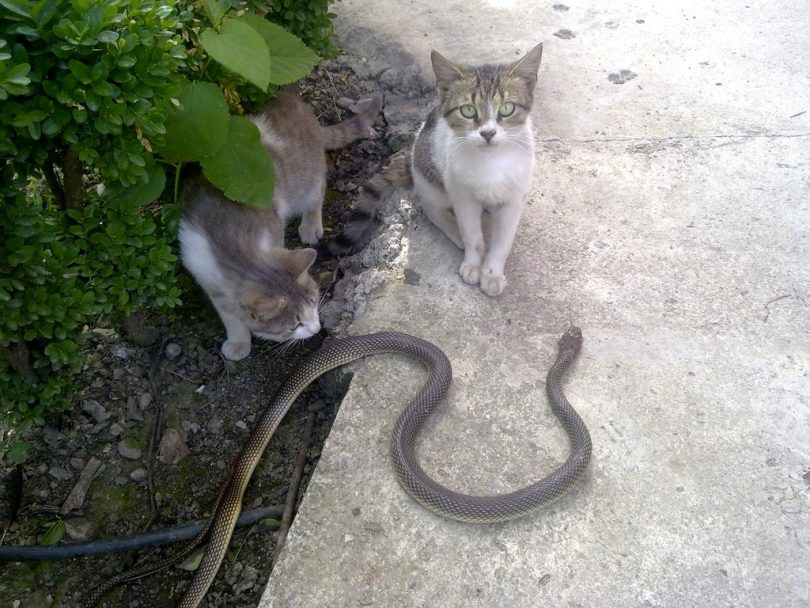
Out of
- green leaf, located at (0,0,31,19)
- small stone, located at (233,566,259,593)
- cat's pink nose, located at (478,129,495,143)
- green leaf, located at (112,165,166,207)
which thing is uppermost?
green leaf, located at (0,0,31,19)

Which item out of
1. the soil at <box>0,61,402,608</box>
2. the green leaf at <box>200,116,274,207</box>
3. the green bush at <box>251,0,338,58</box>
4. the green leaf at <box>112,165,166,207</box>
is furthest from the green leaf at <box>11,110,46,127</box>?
the green bush at <box>251,0,338,58</box>

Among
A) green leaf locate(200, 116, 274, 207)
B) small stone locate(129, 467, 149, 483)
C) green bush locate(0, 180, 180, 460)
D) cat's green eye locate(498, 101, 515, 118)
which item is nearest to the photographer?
green bush locate(0, 180, 180, 460)

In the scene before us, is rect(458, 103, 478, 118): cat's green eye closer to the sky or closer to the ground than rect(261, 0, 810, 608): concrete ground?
closer to the sky

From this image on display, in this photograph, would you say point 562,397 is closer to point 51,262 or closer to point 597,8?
point 51,262

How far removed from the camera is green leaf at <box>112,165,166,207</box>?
2.46 metres

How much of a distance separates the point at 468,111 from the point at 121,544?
230 cm

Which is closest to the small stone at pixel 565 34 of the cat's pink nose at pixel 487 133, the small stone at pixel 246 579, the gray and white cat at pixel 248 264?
the cat's pink nose at pixel 487 133

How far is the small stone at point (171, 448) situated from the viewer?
9.96 ft

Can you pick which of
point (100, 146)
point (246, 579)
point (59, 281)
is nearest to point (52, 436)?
point (59, 281)

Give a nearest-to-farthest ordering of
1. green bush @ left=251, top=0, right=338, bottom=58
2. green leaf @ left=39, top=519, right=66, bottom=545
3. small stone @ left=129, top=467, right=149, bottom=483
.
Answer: green leaf @ left=39, top=519, right=66, bottom=545
small stone @ left=129, top=467, right=149, bottom=483
green bush @ left=251, top=0, right=338, bottom=58

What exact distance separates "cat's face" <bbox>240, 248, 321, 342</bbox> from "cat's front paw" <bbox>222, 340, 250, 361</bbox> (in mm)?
378

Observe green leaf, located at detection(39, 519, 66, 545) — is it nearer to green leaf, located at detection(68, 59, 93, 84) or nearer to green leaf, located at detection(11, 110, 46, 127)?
green leaf, located at detection(11, 110, 46, 127)

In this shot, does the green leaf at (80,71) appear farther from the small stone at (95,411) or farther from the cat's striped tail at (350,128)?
the cat's striped tail at (350,128)

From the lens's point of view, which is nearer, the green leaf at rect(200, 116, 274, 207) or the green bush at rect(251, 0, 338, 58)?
the green leaf at rect(200, 116, 274, 207)
